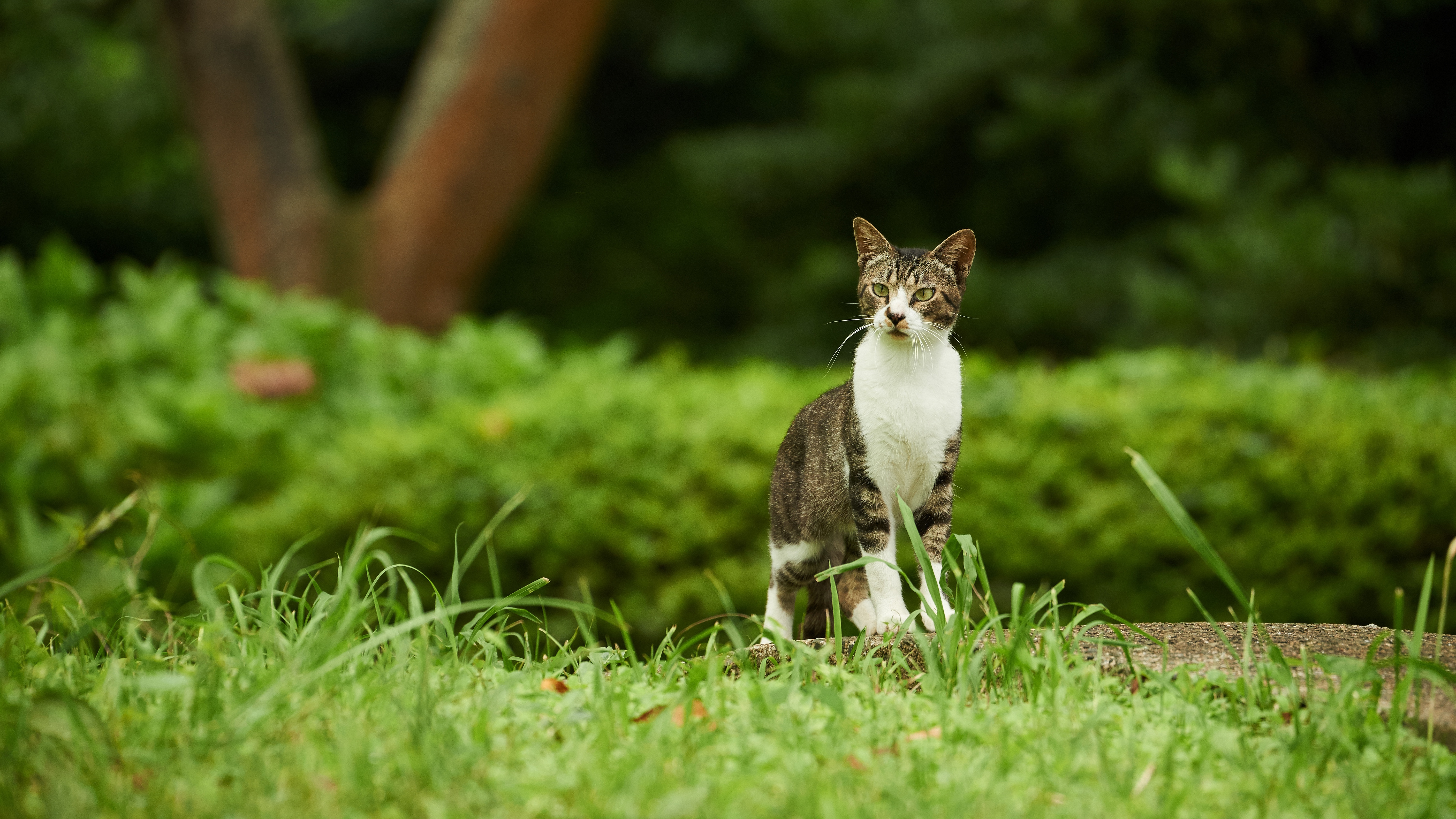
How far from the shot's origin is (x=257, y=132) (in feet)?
25.9

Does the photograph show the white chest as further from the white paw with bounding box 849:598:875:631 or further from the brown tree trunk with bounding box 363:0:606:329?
the brown tree trunk with bounding box 363:0:606:329

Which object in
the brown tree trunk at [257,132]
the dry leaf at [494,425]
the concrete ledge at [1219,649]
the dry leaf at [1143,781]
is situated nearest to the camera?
the dry leaf at [1143,781]

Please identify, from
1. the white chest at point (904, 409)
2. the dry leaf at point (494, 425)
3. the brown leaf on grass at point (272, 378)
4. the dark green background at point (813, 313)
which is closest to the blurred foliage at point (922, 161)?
the dark green background at point (813, 313)

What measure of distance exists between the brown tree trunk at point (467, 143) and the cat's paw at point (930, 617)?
6209 millimetres

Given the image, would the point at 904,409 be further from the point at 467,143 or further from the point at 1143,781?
the point at 467,143

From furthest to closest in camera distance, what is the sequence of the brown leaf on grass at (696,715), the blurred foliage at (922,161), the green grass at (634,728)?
the blurred foliage at (922,161) → the brown leaf on grass at (696,715) → the green grass at (634,728)

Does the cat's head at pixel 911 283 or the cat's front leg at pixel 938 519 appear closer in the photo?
the cat's head at pixel 911 283

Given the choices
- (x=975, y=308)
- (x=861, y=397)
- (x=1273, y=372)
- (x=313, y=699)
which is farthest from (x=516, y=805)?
(x=975, y=308)

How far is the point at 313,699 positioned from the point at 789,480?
0.93 m

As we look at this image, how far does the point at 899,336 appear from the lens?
189cm

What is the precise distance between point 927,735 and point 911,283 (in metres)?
0.77

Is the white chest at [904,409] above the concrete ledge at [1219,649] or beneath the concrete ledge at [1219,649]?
above

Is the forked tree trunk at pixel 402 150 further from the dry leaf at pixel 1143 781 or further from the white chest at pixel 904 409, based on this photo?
the dry leaf at pixel 1143 781

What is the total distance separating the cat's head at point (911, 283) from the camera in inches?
73.4
